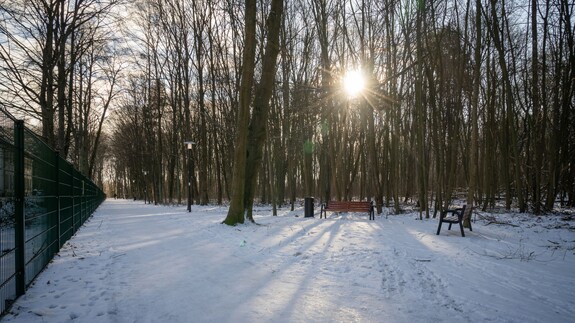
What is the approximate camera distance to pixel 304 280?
4.77 metres

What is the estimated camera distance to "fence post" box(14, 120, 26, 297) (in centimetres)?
385

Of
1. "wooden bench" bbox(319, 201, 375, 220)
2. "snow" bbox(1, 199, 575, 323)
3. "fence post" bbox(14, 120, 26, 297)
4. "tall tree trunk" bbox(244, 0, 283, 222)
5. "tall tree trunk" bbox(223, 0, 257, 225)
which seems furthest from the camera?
"wooden bench" bbox(319, 201, 375, 220)

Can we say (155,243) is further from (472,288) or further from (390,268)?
(472,288)

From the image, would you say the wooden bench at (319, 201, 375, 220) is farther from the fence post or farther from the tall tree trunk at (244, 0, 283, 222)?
the fence post

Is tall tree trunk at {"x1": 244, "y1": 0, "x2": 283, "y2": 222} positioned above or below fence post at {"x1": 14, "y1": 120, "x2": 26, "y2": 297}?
above

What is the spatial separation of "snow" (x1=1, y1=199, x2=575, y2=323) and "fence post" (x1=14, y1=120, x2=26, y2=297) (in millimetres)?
226

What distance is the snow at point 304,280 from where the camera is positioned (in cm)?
351

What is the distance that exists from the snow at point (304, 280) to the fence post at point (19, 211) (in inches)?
8.9

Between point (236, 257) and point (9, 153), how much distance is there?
12.5ft

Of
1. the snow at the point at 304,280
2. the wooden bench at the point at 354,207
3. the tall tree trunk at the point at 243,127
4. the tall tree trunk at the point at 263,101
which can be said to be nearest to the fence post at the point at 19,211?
the snow at the point at 304,280

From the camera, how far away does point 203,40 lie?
2238 centimetres

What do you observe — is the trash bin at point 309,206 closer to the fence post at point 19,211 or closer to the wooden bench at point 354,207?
the wooden bench at point 354,207

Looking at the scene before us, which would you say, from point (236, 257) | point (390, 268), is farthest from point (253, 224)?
point (390, 268)

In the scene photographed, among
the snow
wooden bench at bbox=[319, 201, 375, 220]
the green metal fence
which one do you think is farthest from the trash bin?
the green metal fence
